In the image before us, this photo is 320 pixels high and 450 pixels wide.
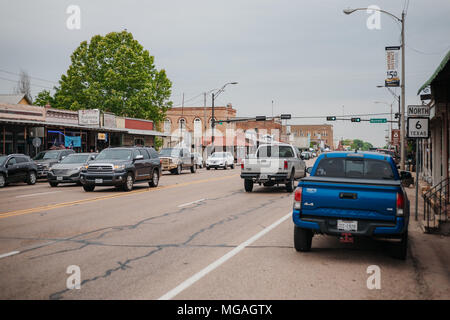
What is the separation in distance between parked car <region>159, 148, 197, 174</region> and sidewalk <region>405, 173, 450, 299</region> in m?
24.4

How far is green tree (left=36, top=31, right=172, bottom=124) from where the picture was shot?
51.3m

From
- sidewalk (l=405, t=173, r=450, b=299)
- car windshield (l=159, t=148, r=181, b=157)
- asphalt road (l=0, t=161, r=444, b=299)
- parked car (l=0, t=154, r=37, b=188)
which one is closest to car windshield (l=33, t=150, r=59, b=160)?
parked car (l=0, t=154, r=37, b=188)

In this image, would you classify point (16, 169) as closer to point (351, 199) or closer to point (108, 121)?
point (108, 121)

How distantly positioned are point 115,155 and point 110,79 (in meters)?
32.6

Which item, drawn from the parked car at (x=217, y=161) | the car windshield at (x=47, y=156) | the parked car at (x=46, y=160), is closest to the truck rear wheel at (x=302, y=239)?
the parked car at (x=46, y=160)

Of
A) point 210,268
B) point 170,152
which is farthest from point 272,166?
point 170,152

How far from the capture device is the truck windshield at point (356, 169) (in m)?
8.69

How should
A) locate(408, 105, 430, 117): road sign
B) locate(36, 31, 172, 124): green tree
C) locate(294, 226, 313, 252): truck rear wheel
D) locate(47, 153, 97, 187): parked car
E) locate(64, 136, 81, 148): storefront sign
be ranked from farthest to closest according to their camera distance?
locate(36, 31, 172, 124): green tree → locate(64, 136, 81, 148): storefront sign → locate(47, 153, 97, 187): parked car → locate(408, 105, 430, 117): road sign → locate(294, 226, 313, 252): truck rear wheel

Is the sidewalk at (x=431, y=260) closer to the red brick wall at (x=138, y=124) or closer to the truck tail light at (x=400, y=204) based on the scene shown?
the truck tail light at (x=400, y=204)

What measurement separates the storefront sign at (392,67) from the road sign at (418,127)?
2049cm

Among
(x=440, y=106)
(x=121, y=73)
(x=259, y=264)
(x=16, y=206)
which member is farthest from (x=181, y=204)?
(x=121, y=73)

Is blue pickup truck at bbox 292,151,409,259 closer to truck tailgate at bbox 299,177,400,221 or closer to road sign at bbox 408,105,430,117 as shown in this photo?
truck tailgate at bbox 299,177,400,221
